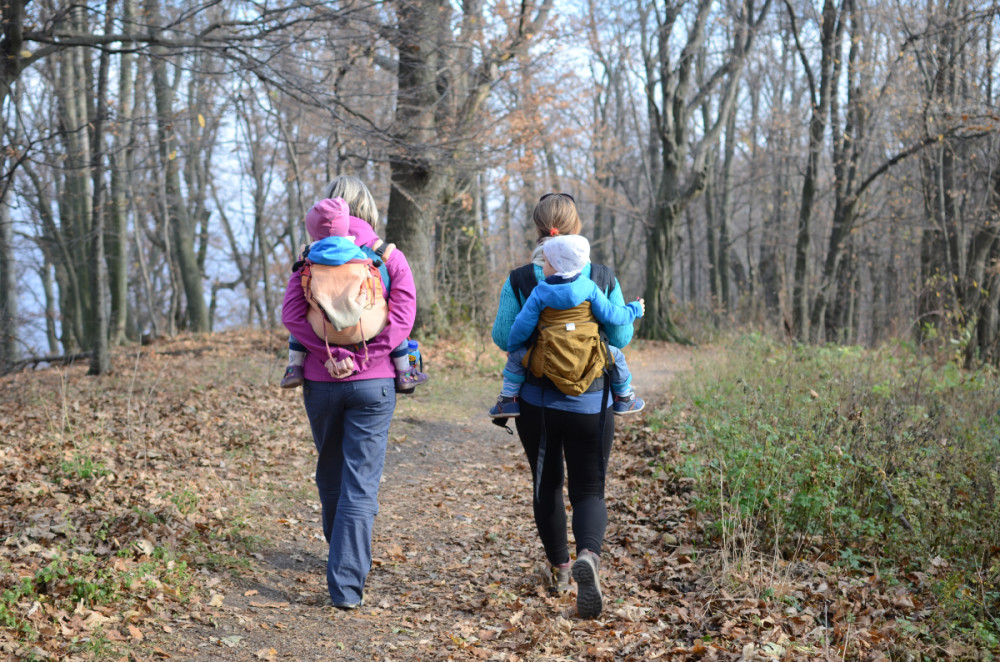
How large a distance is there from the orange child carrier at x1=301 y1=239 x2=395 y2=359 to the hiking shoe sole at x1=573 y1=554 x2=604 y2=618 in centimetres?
152

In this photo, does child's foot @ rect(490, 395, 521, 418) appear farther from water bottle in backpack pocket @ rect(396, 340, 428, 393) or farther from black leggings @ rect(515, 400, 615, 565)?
water bottle in backpack pocket @ rect(396, 340, 428, 393)

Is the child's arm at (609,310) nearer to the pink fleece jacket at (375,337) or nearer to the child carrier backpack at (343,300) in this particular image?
the pink fleece jacket at (375,337)

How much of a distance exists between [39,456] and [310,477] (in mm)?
2096

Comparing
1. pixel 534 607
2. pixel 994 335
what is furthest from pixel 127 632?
pixel 994 335

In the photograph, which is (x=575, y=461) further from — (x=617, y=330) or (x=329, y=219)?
(x=329, y=219)

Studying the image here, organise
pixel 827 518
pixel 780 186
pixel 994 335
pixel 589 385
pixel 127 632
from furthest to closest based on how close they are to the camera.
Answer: pixel 780 186, pixel 994 335, pixel 827 518, pixel 589 385, pixel 127 632

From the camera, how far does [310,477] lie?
673cm

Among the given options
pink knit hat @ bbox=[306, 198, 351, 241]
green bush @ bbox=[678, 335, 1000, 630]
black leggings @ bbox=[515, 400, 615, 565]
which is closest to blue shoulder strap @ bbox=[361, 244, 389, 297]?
pink knit hat @ bbox=[306, 198, 351, 241]

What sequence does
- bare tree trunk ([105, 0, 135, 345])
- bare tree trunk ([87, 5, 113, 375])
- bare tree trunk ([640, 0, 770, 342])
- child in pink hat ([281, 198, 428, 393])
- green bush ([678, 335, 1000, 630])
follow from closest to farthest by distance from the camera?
child in pink hat ([281, 198, 428, 393]), green bush ([678, 335, 1000, 630]), bare tree trunk ([87, 5, 113, 375]), bare tree trunk ([105, 0, 135, 345]), bare tree trunk ([640, 0, 770, 342])

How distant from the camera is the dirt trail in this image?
366 cm

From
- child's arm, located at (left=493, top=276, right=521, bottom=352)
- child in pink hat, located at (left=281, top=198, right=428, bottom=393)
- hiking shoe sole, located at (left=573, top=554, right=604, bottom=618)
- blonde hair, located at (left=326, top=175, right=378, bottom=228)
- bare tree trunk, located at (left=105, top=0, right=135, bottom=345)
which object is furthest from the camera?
bare tree trunk, located at (left=105, top=0, right=135, bottom=345)

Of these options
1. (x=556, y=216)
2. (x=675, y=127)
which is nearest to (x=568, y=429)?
(x=556, y=216)

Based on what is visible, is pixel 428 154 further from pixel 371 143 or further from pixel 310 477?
pixel 310 477

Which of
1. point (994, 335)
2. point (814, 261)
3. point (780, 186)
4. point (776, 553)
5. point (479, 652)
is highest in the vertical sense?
point (780, 186)
